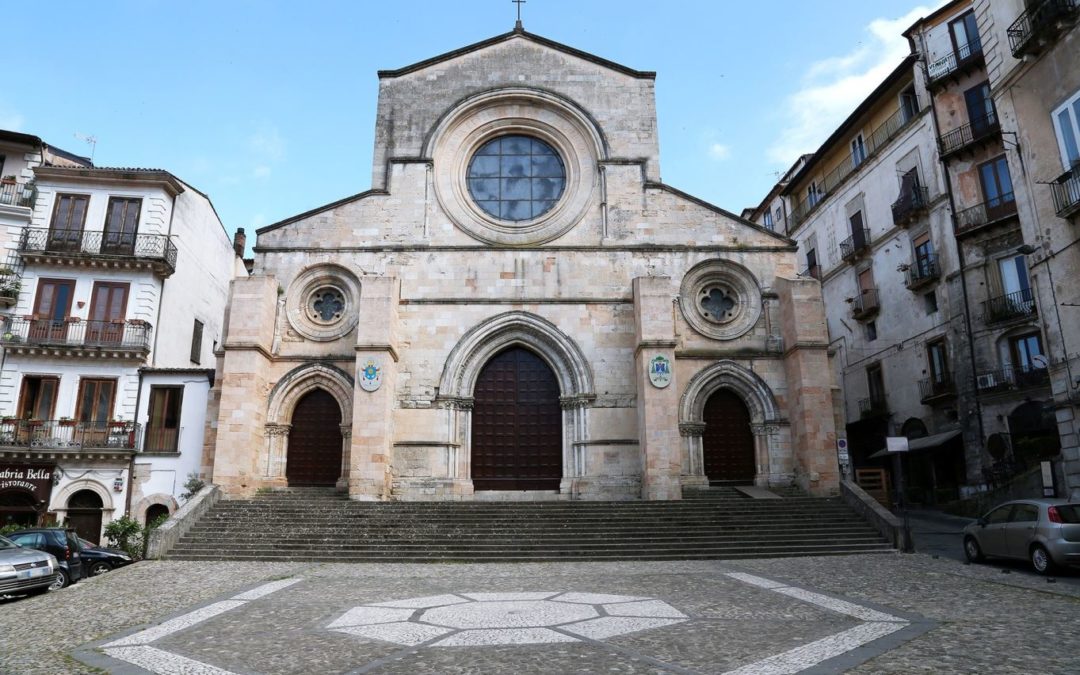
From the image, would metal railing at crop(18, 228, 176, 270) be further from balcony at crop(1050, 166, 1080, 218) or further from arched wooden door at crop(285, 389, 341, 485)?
balcony at crop(1050, 166, 1080, 218)

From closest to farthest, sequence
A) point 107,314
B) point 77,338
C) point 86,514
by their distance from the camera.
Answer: point 86,514, point 77,338, point 107,314

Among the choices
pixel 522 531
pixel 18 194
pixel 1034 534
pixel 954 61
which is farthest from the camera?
pixel 954 61

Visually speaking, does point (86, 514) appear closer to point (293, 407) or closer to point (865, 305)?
point (293, 407)

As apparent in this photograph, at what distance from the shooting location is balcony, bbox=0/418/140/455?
2028 cm

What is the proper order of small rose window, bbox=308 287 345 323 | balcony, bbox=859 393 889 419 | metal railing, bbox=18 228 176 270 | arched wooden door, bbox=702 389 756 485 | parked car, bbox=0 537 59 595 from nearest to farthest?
parked car, bbox=0 537 59 595 → arched wooden door, bbox=702 389 756 485 → small rose window, bbox=308 287 345 323 → metal railing, bbox=18 228 176 270 → balcony, bbox=859 393 889 419

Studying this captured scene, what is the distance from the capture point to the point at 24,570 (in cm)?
1080

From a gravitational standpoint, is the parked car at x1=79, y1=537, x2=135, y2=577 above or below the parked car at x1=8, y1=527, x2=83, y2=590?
below

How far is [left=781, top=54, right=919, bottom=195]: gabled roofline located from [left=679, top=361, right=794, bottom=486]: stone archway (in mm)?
15115

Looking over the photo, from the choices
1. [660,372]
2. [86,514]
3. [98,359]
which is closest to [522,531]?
[660,372]

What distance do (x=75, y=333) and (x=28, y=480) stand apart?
177 inches

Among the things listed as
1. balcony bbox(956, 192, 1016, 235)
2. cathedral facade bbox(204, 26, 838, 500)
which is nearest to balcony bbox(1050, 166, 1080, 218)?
cathedral facade bbox(204, 26, 838, 500)

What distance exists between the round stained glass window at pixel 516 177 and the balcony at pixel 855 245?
1446 cm

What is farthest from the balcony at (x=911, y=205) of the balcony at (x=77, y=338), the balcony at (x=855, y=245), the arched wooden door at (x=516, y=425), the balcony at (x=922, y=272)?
the balcony at (x=77, y=338)

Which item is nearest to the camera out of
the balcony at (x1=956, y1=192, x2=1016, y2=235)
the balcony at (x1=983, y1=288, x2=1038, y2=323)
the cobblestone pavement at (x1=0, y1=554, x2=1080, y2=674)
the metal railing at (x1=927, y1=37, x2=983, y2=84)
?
the cobblestone pavement at (x1=0, y1=554, x2=1080, y2=674)
